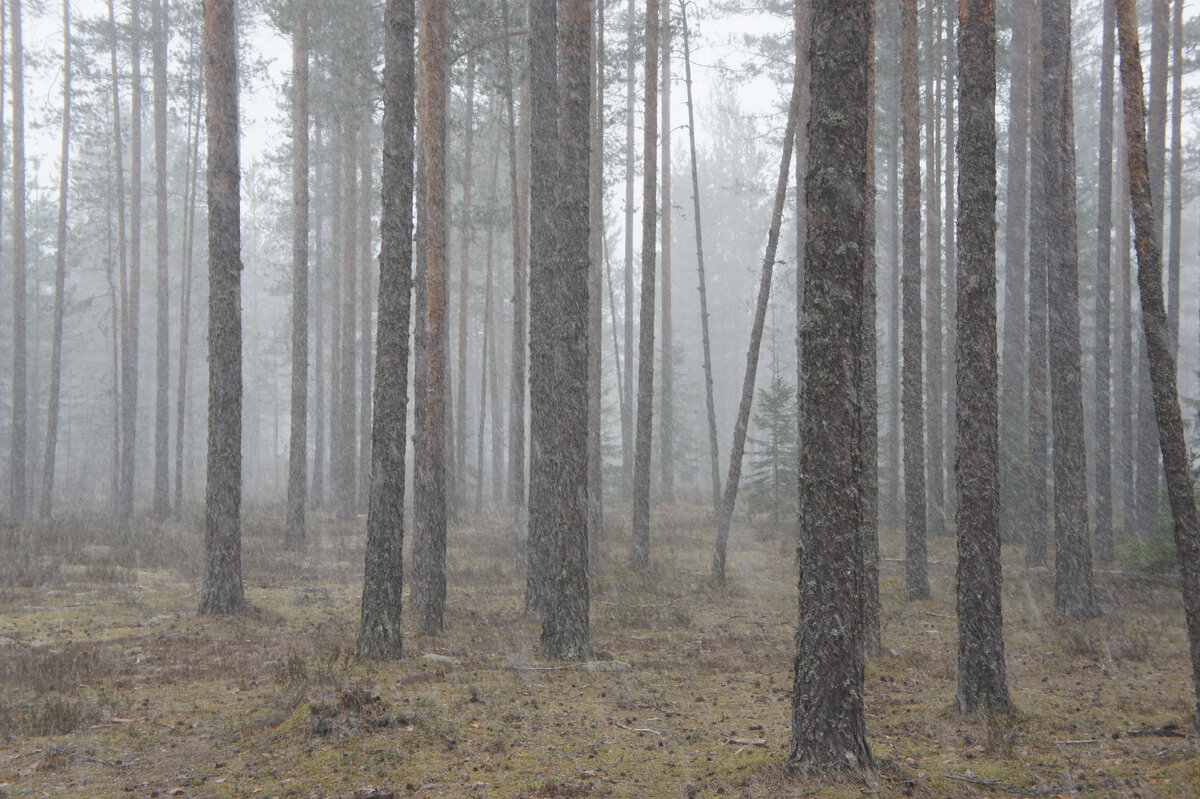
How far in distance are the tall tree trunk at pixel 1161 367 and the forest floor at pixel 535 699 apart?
120 centimetres

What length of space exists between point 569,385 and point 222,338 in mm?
5093

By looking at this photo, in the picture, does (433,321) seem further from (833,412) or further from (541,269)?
(833,412)

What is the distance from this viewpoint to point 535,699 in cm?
694

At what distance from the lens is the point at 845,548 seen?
4.74 metres

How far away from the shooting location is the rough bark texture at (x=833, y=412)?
186 inches

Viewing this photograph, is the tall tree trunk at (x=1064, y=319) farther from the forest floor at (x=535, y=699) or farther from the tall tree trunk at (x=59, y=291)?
the tall tree trunk at (x=59, y=291)

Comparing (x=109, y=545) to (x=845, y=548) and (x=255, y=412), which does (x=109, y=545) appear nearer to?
(x=845, y=548)

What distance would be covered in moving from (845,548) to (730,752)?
1826mm

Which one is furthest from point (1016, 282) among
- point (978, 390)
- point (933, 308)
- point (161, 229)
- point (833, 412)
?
point (161, 229)

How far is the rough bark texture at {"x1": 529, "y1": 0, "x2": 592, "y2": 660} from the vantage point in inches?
324

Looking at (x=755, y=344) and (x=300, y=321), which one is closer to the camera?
(x=755, y=344)

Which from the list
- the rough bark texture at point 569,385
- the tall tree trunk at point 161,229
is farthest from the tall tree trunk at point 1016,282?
the tall tree trunk at point 161,229

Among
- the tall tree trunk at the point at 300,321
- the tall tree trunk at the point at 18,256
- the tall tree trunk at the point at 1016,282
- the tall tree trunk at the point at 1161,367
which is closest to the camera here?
the tall tree trunk at the point at 1161,367

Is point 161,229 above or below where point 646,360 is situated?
above
